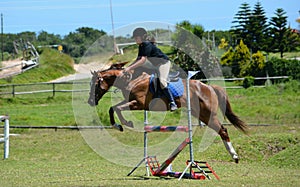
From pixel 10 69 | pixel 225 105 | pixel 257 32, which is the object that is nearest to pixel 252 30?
pixel 257 32

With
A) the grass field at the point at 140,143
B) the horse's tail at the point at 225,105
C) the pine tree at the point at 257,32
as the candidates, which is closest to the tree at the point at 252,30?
the pine tree at the point at 257,32

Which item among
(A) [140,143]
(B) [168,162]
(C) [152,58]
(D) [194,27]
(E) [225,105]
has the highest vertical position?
(D) [194,27]

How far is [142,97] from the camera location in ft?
36.4

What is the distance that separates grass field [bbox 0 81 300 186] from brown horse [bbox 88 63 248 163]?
45.8 inches

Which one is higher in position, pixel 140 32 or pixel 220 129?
pixel 140 32

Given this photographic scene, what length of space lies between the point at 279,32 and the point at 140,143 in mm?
31260

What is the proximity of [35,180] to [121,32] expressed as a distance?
7.64 metres

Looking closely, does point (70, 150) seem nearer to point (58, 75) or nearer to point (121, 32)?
point (121, 32)

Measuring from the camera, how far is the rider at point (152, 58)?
10305 millimetres

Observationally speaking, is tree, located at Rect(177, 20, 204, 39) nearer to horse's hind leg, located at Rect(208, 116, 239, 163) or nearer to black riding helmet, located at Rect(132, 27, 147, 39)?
horse's hind leg, located at Rect(208, 116, 239, 163)

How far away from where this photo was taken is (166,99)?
11.2m

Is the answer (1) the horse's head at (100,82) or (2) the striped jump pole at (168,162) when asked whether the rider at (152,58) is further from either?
(2) the striped jump pole at (168,162)

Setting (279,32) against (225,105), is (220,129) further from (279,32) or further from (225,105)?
(279,32)

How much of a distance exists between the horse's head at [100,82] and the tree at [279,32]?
3703 centimetres
